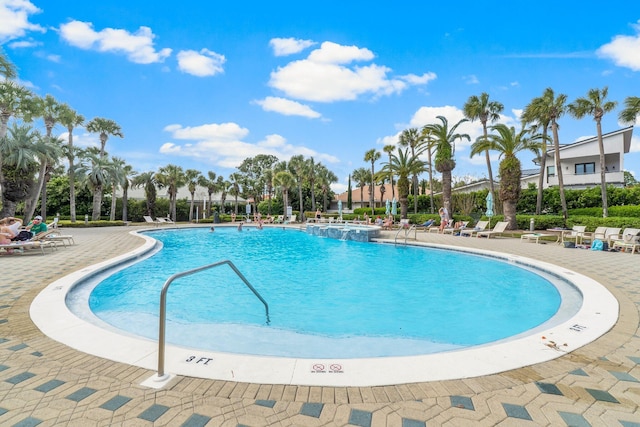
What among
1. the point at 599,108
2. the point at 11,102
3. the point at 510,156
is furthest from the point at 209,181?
the point at 599,108

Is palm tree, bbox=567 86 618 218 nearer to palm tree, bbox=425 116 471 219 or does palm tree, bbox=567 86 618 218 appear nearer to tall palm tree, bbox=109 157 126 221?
palm tree, bbox=425 116 471 219

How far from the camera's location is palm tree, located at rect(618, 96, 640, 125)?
20484mm

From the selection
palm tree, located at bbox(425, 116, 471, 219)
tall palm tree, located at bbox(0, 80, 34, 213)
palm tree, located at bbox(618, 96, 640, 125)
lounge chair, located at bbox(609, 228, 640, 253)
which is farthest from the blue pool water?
palm tree, located at bbox(618, 96, 640, 125)

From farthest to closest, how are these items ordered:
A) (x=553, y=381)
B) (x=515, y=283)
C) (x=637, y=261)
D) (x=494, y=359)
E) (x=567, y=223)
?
1. (x=567, y=223)
2. (x=637, y=261)
3. (x=515, y=283)
4. (x=494, y=359)
5. (x=553, y=381)

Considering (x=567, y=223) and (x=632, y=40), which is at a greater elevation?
(x=632, y=40)

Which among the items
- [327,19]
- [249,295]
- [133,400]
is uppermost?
[327,19]

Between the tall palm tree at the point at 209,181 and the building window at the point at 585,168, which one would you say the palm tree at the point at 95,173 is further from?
the building window at the point at 585,168

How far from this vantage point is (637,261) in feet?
33.8

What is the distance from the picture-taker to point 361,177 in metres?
57.9

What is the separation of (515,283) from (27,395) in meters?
9.88

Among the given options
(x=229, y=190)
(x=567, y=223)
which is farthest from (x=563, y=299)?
(x=229, y=190)

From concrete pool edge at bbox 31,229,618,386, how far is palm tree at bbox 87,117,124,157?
38.0m

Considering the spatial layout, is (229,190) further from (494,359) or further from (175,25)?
(494,359)

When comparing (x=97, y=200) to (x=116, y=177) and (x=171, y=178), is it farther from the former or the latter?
(x=171, y=178)
